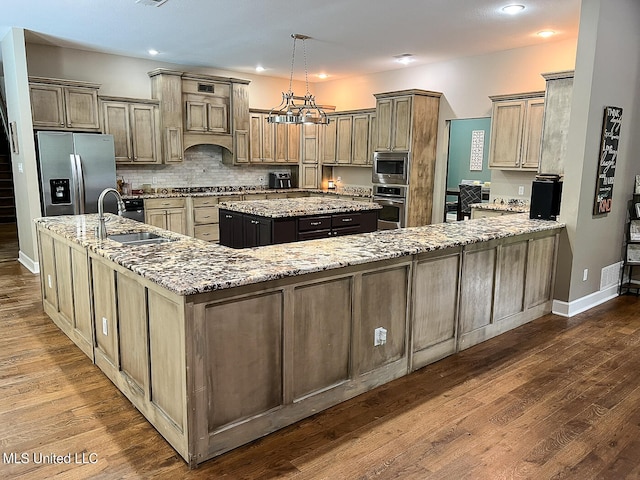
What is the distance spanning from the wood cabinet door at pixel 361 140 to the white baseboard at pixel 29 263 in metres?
5.08

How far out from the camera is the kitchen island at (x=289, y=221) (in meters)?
5.18

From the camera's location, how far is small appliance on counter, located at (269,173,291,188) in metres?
8.80

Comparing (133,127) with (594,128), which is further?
(133,127)

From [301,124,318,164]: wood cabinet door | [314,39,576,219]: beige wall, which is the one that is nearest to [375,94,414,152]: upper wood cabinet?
[314,39,576,219]: beige wall

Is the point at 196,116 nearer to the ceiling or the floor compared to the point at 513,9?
nearer to the floor

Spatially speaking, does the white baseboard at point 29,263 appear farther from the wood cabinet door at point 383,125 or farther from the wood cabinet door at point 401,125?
the wood cabinet door at point 401,125

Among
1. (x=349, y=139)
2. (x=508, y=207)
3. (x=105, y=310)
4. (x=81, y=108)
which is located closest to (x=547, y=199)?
(x=508, y=207)

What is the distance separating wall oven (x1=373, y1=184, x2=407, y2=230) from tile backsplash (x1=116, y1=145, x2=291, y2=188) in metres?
2.48

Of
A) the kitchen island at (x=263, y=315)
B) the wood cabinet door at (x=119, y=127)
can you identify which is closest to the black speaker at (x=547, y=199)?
the kitchen island at (x=263, y=315)

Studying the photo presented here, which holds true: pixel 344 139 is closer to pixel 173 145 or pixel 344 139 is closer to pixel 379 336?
pixel 173 145

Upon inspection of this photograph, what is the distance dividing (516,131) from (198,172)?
5.07 meters

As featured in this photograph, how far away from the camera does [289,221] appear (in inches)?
205

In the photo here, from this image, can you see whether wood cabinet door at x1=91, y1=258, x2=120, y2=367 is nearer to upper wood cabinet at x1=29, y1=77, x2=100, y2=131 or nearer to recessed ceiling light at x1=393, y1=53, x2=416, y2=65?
upper wood cabinet at x1=29, y1=77, x2=100, y2=131

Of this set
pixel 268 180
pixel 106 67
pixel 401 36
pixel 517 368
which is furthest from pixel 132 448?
pixel 268 180
